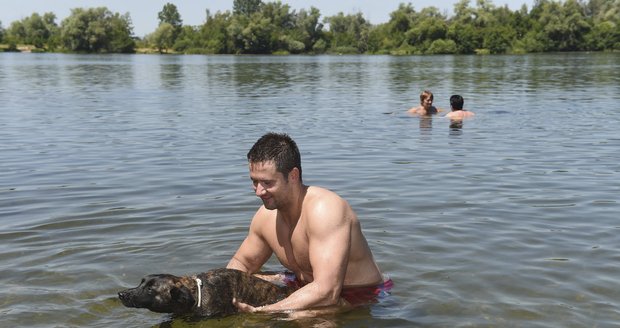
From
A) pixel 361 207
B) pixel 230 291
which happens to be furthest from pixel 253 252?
pixel 361 207

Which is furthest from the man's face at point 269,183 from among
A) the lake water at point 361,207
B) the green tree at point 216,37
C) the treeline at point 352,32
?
the green tree at point 216,37

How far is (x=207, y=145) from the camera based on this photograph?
16656 mm

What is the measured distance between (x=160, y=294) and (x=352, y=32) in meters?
144

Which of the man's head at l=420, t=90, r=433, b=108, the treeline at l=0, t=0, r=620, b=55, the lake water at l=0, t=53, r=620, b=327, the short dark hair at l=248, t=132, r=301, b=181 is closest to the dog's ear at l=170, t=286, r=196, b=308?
the lake water at l=0, t=53, r=620, b=327

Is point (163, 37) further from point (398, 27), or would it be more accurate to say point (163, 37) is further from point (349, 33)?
point (398, 27)

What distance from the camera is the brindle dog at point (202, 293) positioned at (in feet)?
17.8

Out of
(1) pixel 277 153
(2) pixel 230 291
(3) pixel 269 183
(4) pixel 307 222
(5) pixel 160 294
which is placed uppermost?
(1) pixel 277 153

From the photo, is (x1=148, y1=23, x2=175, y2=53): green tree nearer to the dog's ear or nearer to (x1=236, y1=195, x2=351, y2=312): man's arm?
the dog's ear

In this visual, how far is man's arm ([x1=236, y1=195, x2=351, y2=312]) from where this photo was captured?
5.57m

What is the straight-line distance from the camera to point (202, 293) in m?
5.76

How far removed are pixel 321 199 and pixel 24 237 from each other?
473 centimetres

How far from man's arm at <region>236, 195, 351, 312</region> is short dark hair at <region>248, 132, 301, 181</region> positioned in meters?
0.39

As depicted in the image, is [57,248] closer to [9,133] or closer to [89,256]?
[89,256]

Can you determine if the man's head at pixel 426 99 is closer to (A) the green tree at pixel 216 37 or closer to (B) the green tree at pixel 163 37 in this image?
(A) the green tree at pixel 216 37
